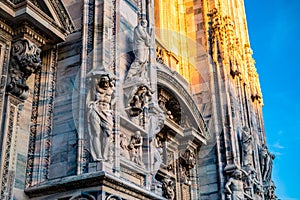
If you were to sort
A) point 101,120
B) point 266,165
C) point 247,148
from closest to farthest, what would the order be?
point 101,120 < point 247,148 < point 266,165

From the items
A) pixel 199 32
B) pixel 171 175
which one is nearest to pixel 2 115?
pixel 171 175

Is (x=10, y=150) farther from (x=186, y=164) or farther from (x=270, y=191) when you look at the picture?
(x=270, y=191)

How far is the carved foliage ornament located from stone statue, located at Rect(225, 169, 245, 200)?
21.9ft

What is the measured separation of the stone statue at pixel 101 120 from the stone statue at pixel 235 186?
19.3ft

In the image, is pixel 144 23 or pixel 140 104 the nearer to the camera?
pixel 140 104

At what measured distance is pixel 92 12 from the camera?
880 cm

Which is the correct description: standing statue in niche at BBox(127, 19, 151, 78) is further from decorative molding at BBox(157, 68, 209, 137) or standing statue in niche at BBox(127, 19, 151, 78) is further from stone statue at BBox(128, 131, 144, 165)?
decorative molding at BBox(157, 68, 209, 137)

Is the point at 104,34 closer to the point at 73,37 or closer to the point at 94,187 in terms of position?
the point at 73,37

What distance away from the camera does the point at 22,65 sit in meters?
7.79

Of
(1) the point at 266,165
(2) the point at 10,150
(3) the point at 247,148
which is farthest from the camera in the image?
(1) the point at 266,165

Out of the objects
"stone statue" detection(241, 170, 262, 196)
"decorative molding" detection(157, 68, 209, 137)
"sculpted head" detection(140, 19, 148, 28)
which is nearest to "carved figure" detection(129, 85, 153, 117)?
"sculpted head" detection(140, 19, 148, 28)

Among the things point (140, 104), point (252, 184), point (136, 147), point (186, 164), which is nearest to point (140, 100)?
point (140, 104)

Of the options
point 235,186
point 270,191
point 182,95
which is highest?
point 182,95

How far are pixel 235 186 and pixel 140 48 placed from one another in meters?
5.23
